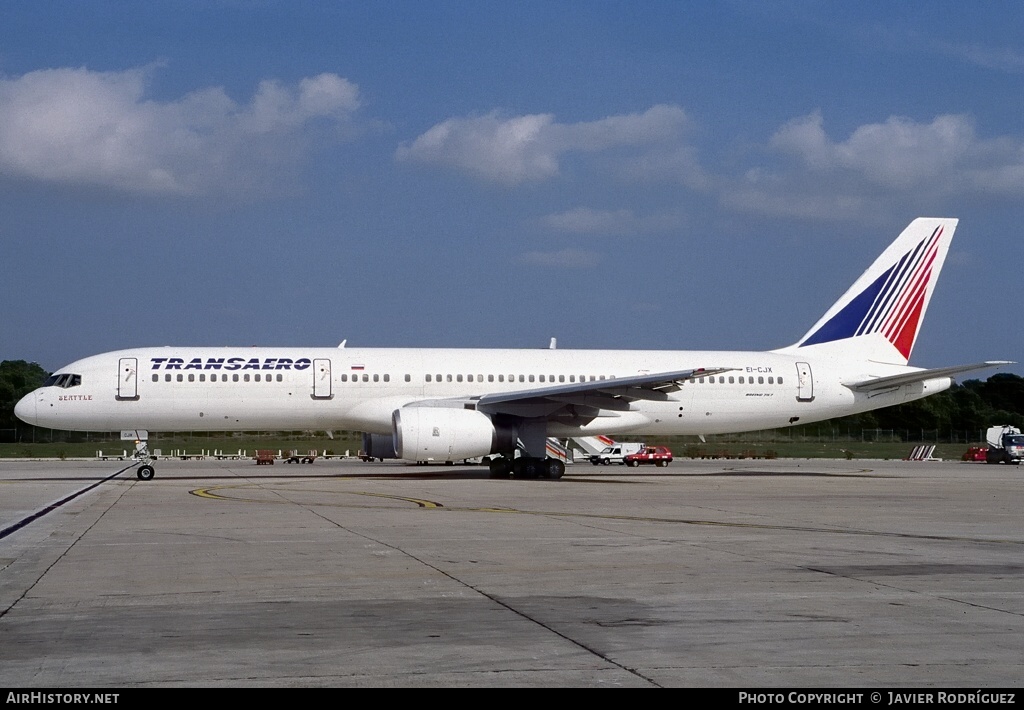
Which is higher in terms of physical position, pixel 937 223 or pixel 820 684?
pixel 937 223

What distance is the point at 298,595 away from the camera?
31.8 feet

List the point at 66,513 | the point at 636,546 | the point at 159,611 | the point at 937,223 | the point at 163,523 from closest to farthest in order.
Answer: the point at 159,611 → the point at 636,546 → the point at 163,523 → the point at 66,513 → the point at 937,223

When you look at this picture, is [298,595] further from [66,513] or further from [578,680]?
[66,513]

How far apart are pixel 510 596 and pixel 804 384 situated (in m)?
27.6

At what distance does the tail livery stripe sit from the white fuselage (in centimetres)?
126

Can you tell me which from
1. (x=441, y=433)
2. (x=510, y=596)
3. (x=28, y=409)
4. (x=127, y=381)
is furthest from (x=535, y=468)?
(x=510, y=596)

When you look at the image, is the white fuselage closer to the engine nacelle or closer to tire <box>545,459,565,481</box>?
tire <box>545,459,565,481</box>

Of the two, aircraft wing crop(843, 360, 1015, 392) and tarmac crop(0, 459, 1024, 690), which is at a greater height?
aircraft wing crop(843, 360, 1015, 392)

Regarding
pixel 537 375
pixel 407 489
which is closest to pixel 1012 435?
pixel 537 375

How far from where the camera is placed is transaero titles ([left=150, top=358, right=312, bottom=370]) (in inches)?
1211

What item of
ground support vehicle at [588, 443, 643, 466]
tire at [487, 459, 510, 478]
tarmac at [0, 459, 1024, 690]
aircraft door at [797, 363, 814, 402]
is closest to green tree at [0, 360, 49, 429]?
ground support vehicle at [588, 443, 643, 466]

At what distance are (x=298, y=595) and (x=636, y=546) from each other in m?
5.24

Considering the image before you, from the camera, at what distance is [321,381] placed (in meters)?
31.6

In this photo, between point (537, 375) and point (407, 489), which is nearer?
point (407, 489)
